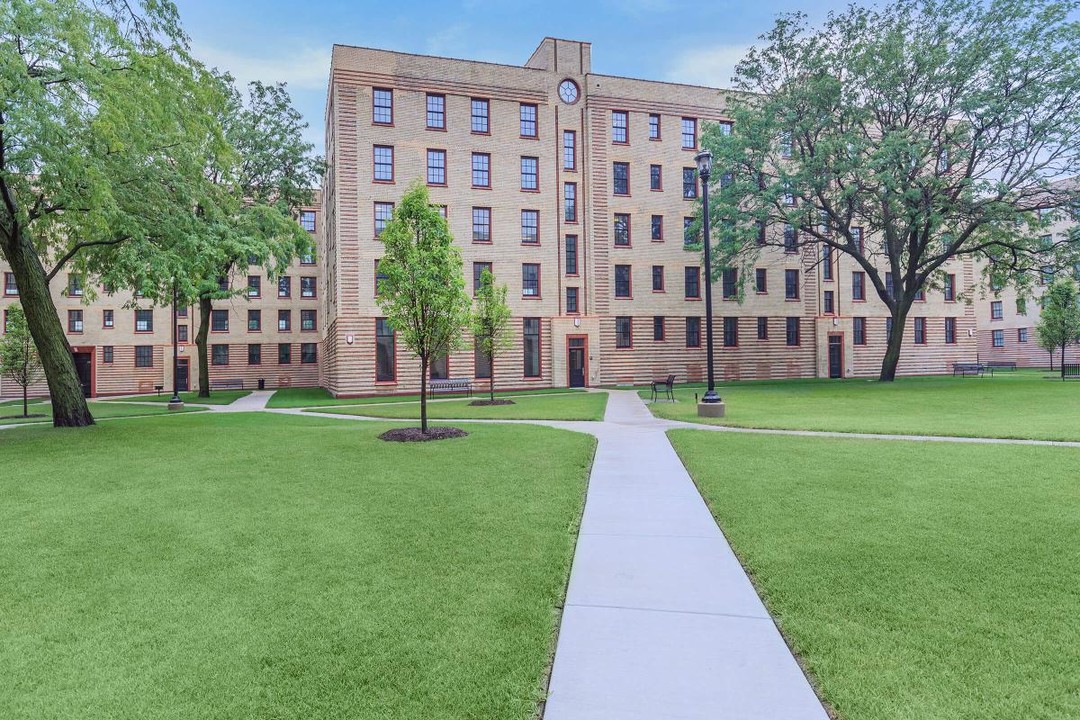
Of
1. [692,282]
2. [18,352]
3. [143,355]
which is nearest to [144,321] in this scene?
[143,355]

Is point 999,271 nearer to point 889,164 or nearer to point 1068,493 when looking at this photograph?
point 889,164

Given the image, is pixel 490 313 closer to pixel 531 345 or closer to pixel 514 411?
pixel 514 411

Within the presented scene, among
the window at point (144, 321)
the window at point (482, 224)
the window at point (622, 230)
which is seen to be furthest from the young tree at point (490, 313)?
the window at point (144, 321)

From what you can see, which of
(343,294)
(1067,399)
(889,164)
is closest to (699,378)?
(889,164)

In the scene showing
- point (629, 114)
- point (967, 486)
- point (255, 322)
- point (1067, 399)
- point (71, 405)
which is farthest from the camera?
point (255, 322)

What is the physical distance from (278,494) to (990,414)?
1865 cm

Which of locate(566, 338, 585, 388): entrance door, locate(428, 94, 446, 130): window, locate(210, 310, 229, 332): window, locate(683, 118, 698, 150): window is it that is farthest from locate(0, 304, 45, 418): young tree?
locate(683, 118, 698, 150): window

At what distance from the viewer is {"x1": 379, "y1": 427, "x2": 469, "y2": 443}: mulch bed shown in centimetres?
1326

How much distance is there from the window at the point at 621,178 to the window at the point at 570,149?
2.53 m

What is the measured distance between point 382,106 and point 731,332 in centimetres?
2498

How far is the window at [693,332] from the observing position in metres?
38.6

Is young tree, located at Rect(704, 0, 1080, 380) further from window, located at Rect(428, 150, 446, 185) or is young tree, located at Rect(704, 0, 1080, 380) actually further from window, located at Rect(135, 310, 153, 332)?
window, located at Rect(135, 310, 153, 332)

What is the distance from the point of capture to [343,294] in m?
32.6

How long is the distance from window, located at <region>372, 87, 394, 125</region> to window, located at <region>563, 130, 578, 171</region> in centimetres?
1012
